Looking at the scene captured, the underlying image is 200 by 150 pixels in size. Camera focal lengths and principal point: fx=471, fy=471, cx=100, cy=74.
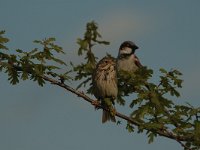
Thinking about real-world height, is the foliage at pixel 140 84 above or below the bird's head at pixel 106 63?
below

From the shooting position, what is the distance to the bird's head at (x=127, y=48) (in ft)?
57.4

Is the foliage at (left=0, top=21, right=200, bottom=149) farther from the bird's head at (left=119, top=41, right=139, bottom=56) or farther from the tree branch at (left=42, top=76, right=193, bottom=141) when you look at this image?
the bird's head at (left=119, top=41, right=139, bottom=56)

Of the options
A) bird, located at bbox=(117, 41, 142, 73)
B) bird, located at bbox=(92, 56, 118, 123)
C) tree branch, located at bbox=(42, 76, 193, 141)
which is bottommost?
tree branch, located at bbox=(42, 76, 193, 141)

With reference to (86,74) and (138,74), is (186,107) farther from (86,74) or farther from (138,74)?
(86,74)

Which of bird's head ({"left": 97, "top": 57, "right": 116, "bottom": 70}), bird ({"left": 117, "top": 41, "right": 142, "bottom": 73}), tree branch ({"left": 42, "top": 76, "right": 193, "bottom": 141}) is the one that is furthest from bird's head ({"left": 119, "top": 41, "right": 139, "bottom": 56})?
tree branch ({"left": 42, "top": 76, "right": 193, "bottom": 141})

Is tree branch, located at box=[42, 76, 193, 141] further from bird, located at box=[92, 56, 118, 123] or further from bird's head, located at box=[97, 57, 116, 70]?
bird's head, located at box=[97, 57, 116, 70]

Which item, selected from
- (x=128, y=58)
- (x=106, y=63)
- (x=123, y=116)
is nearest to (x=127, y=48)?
(x=128, y=58)

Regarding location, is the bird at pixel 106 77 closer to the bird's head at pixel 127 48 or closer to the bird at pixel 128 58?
the bird at pixel 128 58

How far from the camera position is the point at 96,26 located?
21.6 ft

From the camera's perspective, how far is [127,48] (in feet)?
58.5

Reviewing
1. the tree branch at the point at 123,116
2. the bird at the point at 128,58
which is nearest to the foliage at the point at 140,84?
the tree branch at the point at 123,116

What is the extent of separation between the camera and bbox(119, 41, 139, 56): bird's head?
17502 mm

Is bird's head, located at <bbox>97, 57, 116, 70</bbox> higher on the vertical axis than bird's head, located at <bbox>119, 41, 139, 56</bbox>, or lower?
lower

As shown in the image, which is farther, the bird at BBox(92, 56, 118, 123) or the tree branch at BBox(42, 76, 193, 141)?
the bird at BBox(92, 56, 118, 123)
